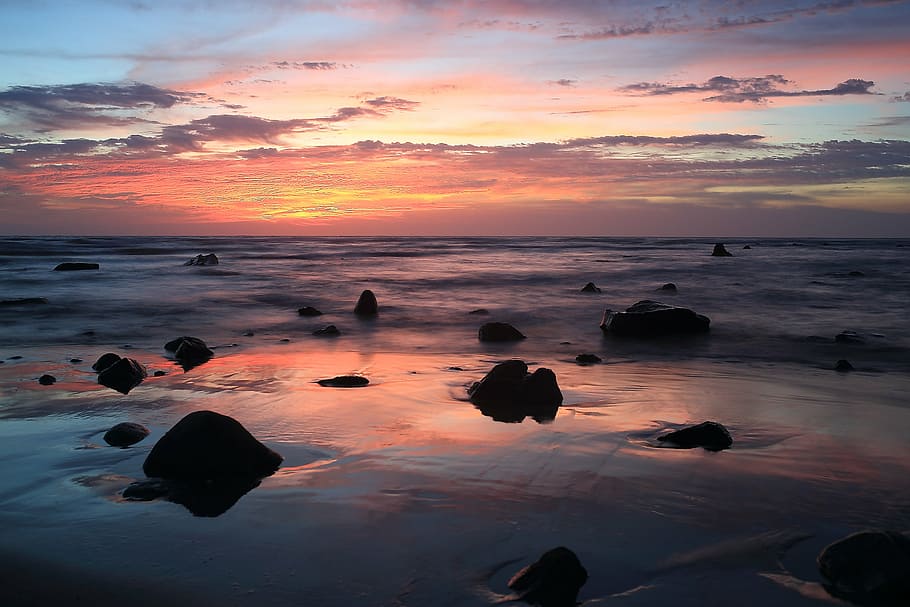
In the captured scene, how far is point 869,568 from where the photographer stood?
2932 millimetres

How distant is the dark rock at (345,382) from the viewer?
7336mm

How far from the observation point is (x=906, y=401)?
22.2ft

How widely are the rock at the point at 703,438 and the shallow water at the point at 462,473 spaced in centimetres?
15

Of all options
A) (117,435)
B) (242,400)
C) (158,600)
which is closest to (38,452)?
(117,435)

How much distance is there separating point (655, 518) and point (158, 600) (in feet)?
8.07

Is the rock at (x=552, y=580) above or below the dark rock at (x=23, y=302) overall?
above

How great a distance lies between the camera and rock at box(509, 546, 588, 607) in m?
2.85

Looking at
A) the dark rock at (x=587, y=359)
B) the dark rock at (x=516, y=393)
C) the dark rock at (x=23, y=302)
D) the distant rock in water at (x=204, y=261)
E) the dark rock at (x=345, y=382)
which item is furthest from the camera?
the distant rock in water at (x=204, y=261)

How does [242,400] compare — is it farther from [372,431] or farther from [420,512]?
[420,512]

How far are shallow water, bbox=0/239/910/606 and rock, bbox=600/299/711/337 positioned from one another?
2.42 feet

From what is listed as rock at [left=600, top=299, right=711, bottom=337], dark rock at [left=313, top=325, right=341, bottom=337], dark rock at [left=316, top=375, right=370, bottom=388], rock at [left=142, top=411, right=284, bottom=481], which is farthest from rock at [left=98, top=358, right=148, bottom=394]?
rock at [left=600, top=299, right=711, bottom=337]

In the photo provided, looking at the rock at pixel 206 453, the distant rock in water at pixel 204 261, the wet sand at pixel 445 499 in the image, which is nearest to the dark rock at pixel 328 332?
the wet sand at pixel 445 499

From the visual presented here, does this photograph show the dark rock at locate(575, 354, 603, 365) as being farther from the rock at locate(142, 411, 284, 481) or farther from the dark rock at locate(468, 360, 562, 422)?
the rock at locate(142, 411, 284, 481)

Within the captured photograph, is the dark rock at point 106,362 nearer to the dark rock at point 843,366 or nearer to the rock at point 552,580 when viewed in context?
→ the rock at point 552,580
